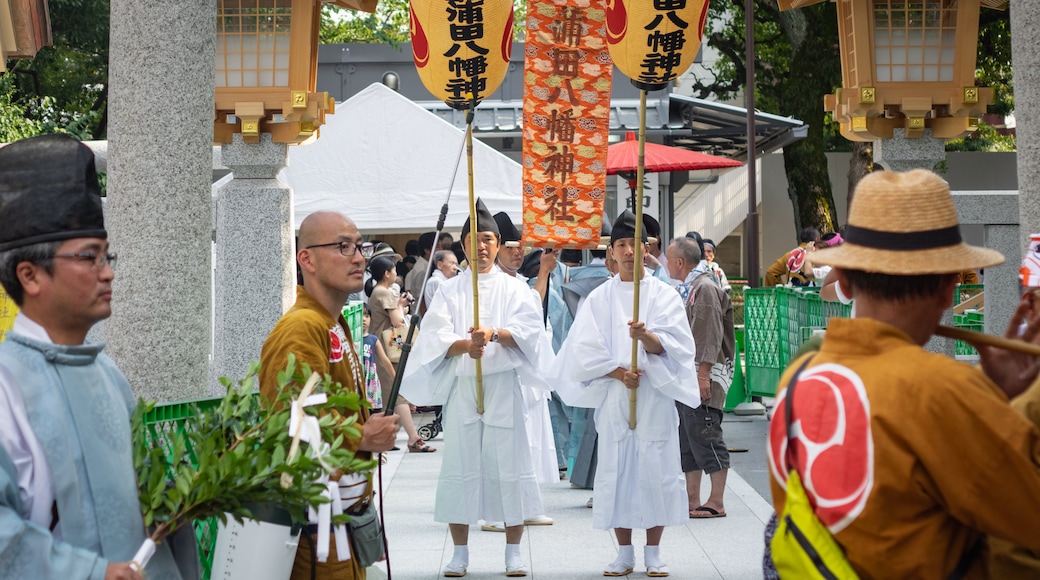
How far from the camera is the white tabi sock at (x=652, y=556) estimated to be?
21.9ft

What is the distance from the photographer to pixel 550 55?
8.62 meters

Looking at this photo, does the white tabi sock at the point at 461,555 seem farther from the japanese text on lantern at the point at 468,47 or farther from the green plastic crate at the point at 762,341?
the green plastic crate at the point at 762,341

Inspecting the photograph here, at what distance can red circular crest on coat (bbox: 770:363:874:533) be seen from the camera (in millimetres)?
2250

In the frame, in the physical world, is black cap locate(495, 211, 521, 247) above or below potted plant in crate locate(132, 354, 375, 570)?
above

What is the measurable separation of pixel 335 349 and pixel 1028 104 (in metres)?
3.72

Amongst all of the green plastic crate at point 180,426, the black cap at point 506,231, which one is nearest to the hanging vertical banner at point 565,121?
the black cap at point 506,231

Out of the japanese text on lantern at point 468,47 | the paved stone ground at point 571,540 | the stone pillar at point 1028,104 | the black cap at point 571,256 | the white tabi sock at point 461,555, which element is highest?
the japanese text on lantern at point 468,47

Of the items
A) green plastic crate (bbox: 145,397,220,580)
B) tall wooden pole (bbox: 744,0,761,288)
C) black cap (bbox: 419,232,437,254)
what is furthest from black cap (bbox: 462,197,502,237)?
tall wooden pole (bbox: 744,0,761,288)

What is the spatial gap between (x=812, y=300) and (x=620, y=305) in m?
3.95

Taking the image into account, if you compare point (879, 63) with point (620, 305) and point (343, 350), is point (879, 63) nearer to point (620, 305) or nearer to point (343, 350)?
point (620, 305)

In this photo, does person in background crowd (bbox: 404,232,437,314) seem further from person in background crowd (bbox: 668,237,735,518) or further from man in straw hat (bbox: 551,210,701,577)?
man in straw hat (bbox: 551,210,701,577)

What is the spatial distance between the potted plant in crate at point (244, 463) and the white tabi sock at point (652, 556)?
3.92 m

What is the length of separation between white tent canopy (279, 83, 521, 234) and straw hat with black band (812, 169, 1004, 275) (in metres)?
10.9

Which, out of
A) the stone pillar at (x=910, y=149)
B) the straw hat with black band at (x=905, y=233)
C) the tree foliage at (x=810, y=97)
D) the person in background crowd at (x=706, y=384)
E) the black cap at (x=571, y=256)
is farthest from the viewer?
the tree foliage at (x=810, y=97)
